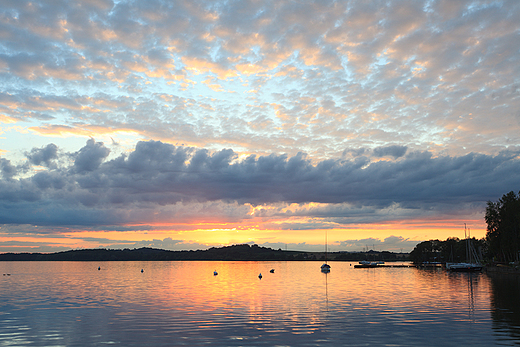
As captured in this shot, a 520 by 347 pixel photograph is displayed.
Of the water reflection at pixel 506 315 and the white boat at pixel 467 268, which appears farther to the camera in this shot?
the white boat at pixel 467 268

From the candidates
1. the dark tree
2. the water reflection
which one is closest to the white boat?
the dark tree

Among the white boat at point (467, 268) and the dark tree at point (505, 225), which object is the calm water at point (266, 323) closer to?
the dark tree at point (505, 225)

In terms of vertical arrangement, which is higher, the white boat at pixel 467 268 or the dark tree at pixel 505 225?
the dark tree at pixel 505 225

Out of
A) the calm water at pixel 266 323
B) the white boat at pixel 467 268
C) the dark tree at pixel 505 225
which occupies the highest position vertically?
the dark tree at pixel 505 225

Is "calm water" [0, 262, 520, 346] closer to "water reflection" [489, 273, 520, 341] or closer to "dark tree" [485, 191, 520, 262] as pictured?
"water reflection" [489, 273, 520, 341]

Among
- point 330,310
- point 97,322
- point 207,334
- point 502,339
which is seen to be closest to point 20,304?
point 97,322

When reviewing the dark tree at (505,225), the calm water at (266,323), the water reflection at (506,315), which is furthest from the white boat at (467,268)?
the calm water at (266,323)

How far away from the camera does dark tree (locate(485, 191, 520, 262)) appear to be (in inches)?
5064

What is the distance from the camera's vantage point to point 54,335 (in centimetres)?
Answer: 3147

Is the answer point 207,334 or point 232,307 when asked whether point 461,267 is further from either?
point 207,334

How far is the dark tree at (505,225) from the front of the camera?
128625 mm

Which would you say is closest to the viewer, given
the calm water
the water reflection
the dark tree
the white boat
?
the calm water

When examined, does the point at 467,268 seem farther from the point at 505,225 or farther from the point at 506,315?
the point at 506,315

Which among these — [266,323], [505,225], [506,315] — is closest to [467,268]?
[505,225]
